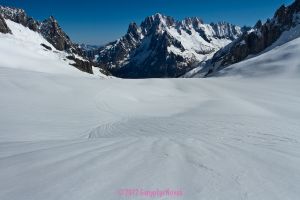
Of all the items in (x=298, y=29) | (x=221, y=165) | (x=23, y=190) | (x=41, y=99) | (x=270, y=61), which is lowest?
(x=23, y=190)

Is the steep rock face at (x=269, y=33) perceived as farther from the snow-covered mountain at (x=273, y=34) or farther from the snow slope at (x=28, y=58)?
the snow slope at (x=28, y=58)

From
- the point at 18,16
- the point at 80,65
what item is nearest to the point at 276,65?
the point at 80,65

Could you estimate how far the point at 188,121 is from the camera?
1212cm

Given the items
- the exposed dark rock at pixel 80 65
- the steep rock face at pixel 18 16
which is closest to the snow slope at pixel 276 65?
the exposed dark rock at pixel 80 65

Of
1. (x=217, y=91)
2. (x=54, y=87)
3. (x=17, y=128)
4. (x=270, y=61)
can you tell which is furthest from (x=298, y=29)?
(x=17, y=128)

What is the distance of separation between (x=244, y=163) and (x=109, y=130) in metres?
5.98

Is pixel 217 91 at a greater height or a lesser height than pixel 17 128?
greater

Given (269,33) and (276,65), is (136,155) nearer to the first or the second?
(276,65)

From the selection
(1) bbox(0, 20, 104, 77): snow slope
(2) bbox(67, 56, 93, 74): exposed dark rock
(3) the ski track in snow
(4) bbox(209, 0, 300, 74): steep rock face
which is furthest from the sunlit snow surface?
(4) bbox(209, 0, 300, 74): steep rock face

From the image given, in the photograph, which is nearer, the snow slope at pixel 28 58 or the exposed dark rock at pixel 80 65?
the snow slope at pixel 28 58

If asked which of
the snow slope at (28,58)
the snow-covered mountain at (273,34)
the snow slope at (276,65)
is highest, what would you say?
the snow-covered mountain at (273,34)

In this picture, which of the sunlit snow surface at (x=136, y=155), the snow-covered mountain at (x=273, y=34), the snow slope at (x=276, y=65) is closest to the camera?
the sunlit snow surface at (x=136, y=155)

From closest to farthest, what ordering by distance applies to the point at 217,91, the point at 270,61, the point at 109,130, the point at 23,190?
1. the point at 23,190
2. the point at 109,130
3. the point at 217,91
4. the point at 270,61

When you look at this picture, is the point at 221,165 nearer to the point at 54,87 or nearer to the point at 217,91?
the point at 54,87
